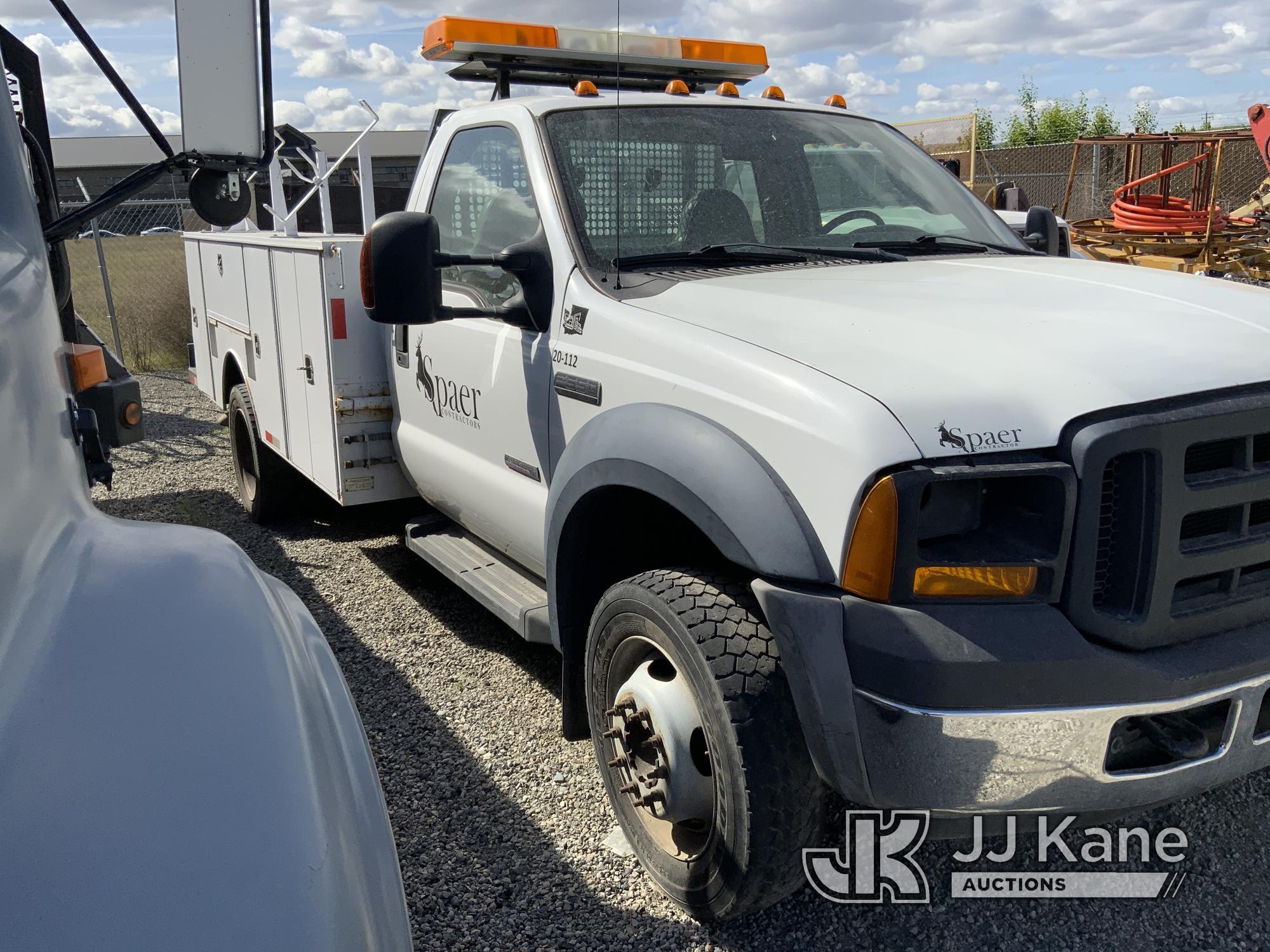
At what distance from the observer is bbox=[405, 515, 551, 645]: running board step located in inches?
130

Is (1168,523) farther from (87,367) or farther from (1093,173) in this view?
(1093,173)

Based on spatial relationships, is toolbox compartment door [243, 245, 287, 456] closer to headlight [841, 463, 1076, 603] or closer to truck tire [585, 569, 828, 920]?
truck tire [585, 569, 828, 920]

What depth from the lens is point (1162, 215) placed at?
46.1 ft

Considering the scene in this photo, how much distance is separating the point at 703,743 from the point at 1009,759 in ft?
2.52

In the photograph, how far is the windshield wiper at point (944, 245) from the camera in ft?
11.4

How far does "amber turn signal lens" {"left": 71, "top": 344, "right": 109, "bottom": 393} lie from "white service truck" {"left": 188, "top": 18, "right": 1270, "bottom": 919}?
0.75 metres

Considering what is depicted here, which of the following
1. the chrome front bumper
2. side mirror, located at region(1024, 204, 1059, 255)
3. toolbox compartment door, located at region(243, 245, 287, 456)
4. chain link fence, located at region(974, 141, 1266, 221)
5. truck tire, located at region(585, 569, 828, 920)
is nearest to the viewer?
the chrome front bumper

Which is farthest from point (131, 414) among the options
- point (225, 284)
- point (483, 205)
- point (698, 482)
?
point (225, 284)

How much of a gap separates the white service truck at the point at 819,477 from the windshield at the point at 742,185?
12 millimetres

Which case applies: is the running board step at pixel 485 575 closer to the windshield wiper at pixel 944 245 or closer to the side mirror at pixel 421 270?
the side mirror at pixel 421 270

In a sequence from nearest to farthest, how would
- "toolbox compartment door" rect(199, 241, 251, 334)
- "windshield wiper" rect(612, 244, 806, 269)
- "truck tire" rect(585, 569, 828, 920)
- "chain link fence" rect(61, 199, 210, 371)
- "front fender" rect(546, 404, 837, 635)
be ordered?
"front fender" rect(546, 404, 837, 635), "truck tire" rect(585, 569, 828, 920), "windshield wiper" rect(612, 244, 806, 269), "toolbox compartment door" rect(199, 241, 251, 334), "chain link fence" rect(61, 199, 210, 371)

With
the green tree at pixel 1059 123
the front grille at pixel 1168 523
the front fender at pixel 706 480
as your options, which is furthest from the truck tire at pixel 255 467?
the green tree at pixel 1059 123

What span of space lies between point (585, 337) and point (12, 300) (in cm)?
159

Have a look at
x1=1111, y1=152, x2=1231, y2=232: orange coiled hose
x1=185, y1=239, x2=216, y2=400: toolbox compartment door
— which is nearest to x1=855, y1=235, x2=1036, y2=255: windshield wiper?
x1=185, y1=239, x2=216, y2=400: toolbox compartment door
